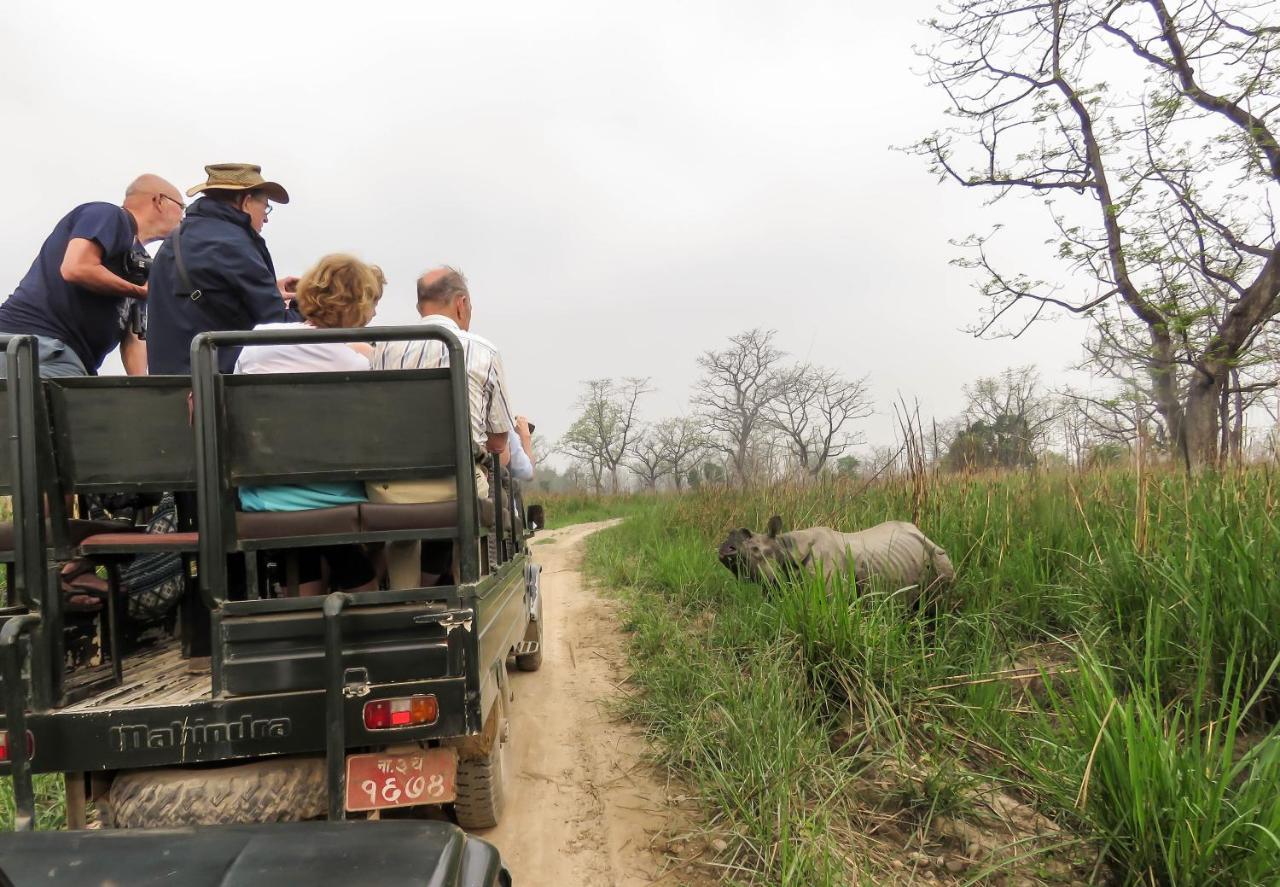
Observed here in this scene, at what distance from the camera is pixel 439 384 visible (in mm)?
1981

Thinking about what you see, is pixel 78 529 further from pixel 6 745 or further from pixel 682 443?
pixel 682 443

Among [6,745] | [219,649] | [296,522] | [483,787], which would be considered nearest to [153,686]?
[6,745]

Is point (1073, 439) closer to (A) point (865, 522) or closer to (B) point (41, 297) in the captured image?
(A) point (865, 522)

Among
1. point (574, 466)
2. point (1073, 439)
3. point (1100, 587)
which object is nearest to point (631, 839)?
point (1100, 587)

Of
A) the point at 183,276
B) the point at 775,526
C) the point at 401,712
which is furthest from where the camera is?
the point at 775,526

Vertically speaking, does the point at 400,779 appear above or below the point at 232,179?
below

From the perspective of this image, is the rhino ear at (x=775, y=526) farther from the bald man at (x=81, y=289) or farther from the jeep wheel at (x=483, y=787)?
the bald man at (x=81, y=289)

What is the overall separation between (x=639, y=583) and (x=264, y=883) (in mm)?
5787

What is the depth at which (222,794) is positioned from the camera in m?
1.78

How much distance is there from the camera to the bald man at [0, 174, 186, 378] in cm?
278

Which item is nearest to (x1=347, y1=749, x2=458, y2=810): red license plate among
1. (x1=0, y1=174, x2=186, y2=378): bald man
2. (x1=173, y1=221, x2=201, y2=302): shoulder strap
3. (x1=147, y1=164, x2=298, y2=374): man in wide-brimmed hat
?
(x1=147, y1=164, x2=298, y2=374): man in wide-brimmed hat

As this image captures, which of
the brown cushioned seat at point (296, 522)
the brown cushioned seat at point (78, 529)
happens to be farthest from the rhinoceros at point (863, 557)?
the brown cushioned seat at point (78, 529)

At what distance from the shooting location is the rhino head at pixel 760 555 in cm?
391

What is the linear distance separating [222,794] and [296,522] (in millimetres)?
727
